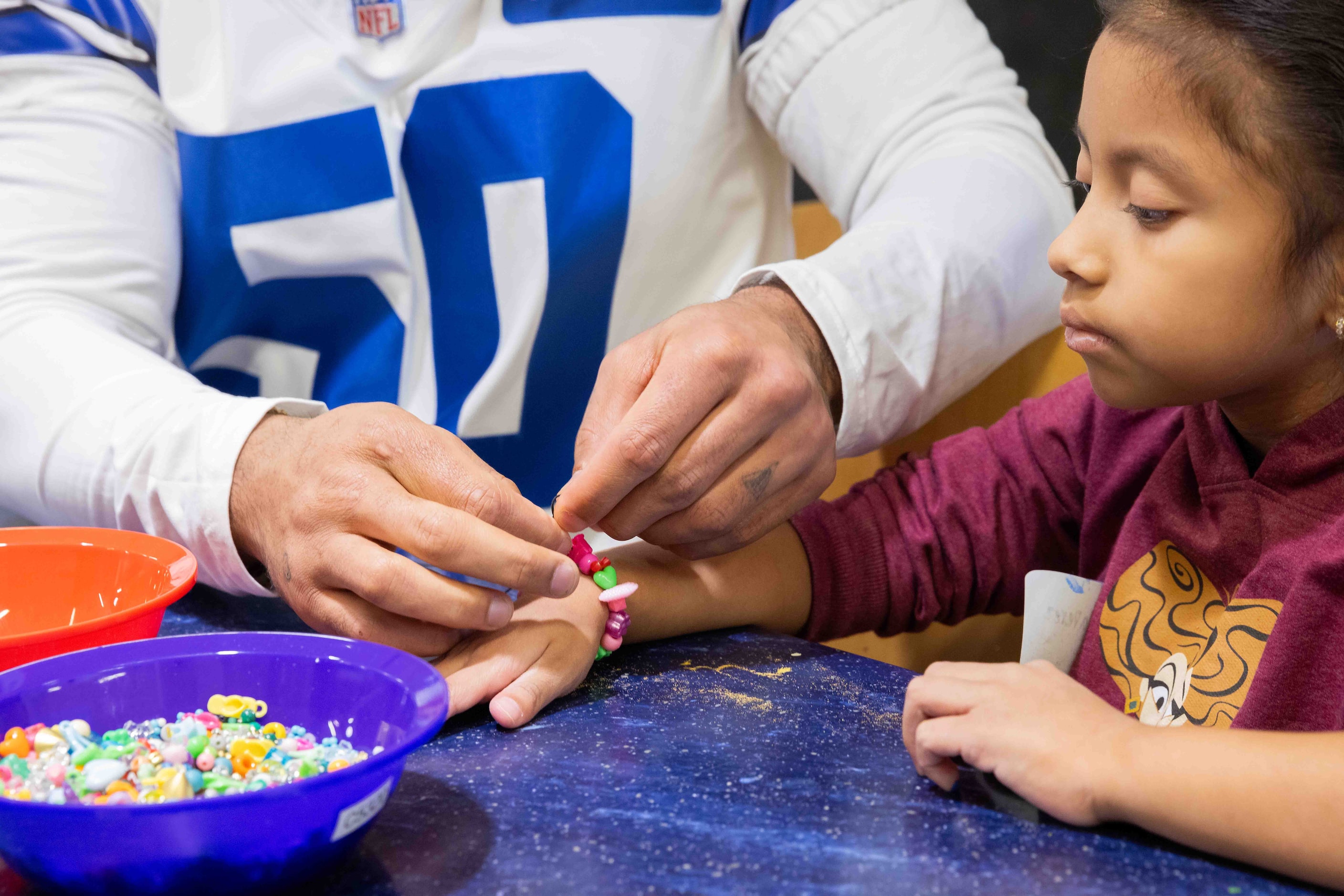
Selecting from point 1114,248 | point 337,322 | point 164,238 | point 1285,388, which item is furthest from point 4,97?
point 1285,388

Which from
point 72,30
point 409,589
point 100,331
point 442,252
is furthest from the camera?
point 442,252

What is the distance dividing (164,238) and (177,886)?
0.75m

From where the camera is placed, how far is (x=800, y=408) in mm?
777

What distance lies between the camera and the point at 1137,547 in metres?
0.77

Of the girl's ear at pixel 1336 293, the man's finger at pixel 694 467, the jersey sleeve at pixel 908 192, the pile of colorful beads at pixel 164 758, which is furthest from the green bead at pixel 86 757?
the girl's ear at pixel 1336 293

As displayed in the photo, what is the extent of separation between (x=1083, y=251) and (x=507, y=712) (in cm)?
43

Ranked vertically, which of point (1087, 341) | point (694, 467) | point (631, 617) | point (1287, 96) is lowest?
point (631, 617)

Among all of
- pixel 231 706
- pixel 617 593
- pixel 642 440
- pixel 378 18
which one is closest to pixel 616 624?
pixel 617 593

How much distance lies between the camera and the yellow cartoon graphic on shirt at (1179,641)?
660 millimetres

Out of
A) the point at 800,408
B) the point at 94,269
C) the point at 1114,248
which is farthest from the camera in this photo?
the point at 94,269

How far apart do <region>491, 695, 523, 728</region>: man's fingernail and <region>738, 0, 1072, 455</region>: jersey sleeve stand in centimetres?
37

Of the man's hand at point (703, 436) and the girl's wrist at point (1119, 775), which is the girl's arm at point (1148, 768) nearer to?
the girl's wrist at point (1119, 775)

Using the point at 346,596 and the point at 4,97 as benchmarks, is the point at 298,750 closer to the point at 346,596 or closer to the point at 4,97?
the point at 346,596

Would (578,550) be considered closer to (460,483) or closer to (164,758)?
(460,483)
